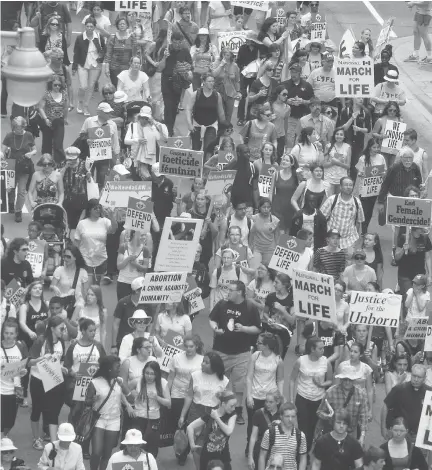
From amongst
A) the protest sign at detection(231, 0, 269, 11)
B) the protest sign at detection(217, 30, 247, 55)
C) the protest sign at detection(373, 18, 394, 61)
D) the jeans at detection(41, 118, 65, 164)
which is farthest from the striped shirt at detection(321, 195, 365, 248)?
the protest sign at detection(231, 0, 269, 11)

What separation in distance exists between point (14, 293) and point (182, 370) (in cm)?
228

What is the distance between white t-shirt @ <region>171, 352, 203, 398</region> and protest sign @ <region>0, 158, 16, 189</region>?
228 inches

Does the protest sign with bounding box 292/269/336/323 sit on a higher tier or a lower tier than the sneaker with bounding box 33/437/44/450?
higher

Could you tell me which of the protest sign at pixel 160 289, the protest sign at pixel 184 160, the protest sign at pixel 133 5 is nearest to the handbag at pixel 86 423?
the protest sign at pixel 160 289

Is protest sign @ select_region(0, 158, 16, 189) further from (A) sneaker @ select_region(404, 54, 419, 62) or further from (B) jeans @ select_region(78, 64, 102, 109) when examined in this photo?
(A) sneaker @ select_region(404, 54, 419, 62)

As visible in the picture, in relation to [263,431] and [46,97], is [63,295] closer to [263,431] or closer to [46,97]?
[263,431]

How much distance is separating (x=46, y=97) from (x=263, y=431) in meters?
10.0

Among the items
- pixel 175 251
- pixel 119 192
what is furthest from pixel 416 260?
pixel 119 192

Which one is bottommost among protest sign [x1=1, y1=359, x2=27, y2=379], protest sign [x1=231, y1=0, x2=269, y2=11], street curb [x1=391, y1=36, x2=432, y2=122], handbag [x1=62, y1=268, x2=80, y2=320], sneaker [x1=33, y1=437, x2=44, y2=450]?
street curb [x1=391, y1=36, x2=432, y2=122]

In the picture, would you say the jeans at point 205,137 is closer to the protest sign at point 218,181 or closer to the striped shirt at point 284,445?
the protest sign at point 218,181

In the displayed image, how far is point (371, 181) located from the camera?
1012 inches

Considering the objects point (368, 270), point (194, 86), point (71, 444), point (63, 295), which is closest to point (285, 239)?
point (368, 270)

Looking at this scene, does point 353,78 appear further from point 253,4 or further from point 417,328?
point 417,328

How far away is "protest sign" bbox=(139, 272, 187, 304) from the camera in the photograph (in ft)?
68.3
